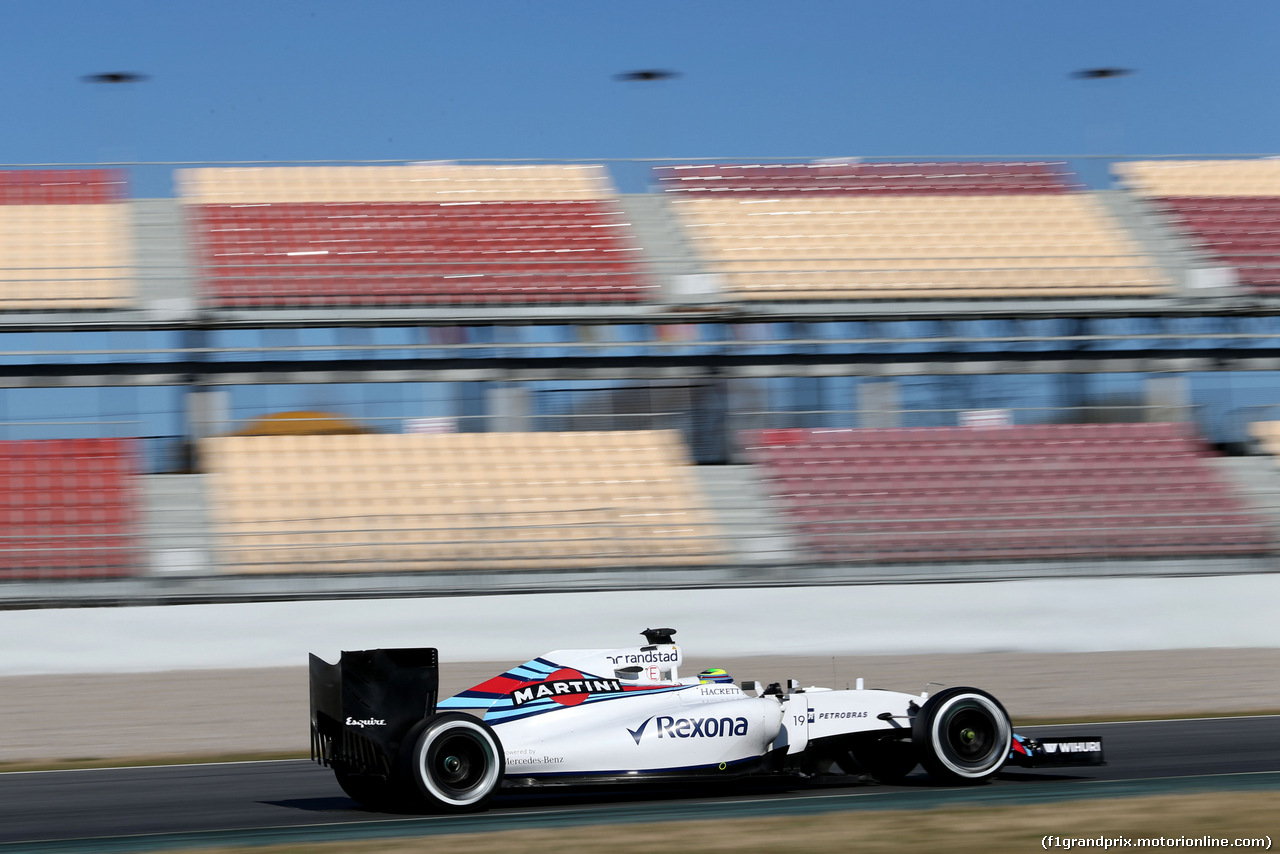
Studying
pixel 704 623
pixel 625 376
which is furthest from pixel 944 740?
pixel 625 376

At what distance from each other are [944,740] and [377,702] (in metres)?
3.11

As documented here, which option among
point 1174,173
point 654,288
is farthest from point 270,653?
point 1174,173

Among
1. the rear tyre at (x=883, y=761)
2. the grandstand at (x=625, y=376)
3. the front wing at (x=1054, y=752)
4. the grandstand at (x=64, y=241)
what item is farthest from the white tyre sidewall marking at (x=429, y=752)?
the grandstand at (x=64, y=241)

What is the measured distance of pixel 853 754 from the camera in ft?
26.5

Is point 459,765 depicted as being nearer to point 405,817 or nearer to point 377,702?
point 405,817

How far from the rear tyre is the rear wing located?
253 cm

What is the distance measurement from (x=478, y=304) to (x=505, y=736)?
35.0 ft

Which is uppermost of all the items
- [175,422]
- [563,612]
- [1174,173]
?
[1174,173]

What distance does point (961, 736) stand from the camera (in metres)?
7.59

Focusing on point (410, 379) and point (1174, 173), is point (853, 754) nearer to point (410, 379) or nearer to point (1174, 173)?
point (410, 379)

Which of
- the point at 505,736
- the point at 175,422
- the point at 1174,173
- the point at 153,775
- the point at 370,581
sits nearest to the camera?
the point at 505,736

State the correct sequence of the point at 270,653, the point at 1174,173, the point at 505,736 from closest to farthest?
the point at 505,736
the point at 270,653
the point at 1174,173

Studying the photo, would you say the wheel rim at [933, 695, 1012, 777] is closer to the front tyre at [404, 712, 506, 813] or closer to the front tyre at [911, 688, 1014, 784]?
the front tyre at [911, 688, 1014, 784]

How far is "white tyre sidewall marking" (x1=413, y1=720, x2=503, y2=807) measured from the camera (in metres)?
6.84
